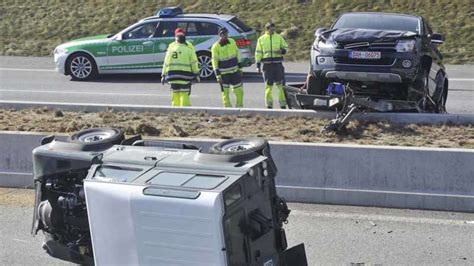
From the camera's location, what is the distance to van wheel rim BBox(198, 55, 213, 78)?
2022 centimetres

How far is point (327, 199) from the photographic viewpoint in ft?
31.0

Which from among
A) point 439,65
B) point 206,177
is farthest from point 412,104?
point 206,177

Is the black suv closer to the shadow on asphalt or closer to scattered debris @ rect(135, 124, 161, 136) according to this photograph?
scattered debris @ rect(135, 124, 161, 136)

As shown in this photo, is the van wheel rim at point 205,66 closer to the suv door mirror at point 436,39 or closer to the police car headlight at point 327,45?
the police car headlight at point 327,45

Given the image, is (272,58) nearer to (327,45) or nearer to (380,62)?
(327,45)

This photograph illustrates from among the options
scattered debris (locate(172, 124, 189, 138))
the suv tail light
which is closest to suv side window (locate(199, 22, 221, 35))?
the suv tail light

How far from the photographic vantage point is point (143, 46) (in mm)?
20719

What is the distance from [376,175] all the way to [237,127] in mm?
2879

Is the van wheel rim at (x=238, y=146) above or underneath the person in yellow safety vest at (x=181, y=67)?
above

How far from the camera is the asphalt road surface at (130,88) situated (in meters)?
17.4

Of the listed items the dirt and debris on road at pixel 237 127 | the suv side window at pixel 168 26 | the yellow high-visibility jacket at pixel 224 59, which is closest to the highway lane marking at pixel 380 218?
the dirt and debris on road at pixel 237 127

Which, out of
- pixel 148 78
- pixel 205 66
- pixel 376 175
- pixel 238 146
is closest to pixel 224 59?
pixel 205 66

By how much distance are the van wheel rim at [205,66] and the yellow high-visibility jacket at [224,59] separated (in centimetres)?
485

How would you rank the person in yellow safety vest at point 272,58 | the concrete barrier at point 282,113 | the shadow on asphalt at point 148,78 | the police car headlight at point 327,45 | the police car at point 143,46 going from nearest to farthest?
the concrete barrier at point 282,113, the police car headlight at point 327,45, the person in yellow safety vest at point 272,58, the shadow on asphalt at point 148,78, the police car at point 143,46
